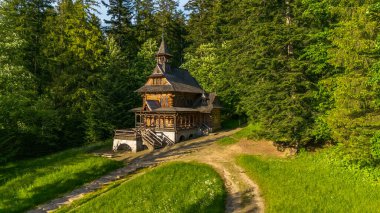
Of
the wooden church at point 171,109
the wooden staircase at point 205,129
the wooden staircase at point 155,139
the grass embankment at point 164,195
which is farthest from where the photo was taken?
the wooden staircase at point 205,129

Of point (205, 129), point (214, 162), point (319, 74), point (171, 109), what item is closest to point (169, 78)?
point (171, 109)

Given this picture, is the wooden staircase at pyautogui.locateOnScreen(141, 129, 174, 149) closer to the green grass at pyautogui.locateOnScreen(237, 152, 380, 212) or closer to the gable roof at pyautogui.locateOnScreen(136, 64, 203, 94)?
the gable roof at pyautogui.locateOnScreen(136, 64, 203, 94)

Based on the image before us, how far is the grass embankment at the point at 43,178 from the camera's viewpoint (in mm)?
17497

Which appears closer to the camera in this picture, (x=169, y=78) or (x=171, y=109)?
(x=171, y=109)

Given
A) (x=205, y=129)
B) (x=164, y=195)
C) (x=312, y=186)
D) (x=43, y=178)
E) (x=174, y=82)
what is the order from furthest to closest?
(x=205, y=129) → (x=174, y=82) → (x=43, y=178) → (x=312, y=186) → (x=164, y=195)

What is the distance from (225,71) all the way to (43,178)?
32.0 meters

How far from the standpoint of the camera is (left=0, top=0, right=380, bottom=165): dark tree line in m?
17.7

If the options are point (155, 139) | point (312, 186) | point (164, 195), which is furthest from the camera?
point (155, 139)

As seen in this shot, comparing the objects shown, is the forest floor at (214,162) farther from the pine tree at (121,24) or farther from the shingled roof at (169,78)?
the pine tree at (121,24)

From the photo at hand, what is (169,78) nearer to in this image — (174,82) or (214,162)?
(174,82)

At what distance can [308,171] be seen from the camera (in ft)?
63.4

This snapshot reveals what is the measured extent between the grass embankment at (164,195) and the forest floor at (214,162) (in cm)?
94

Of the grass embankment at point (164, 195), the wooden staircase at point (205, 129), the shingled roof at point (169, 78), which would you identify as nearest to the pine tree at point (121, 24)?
the shingled roof at point (169, 78)

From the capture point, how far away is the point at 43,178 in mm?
20312
